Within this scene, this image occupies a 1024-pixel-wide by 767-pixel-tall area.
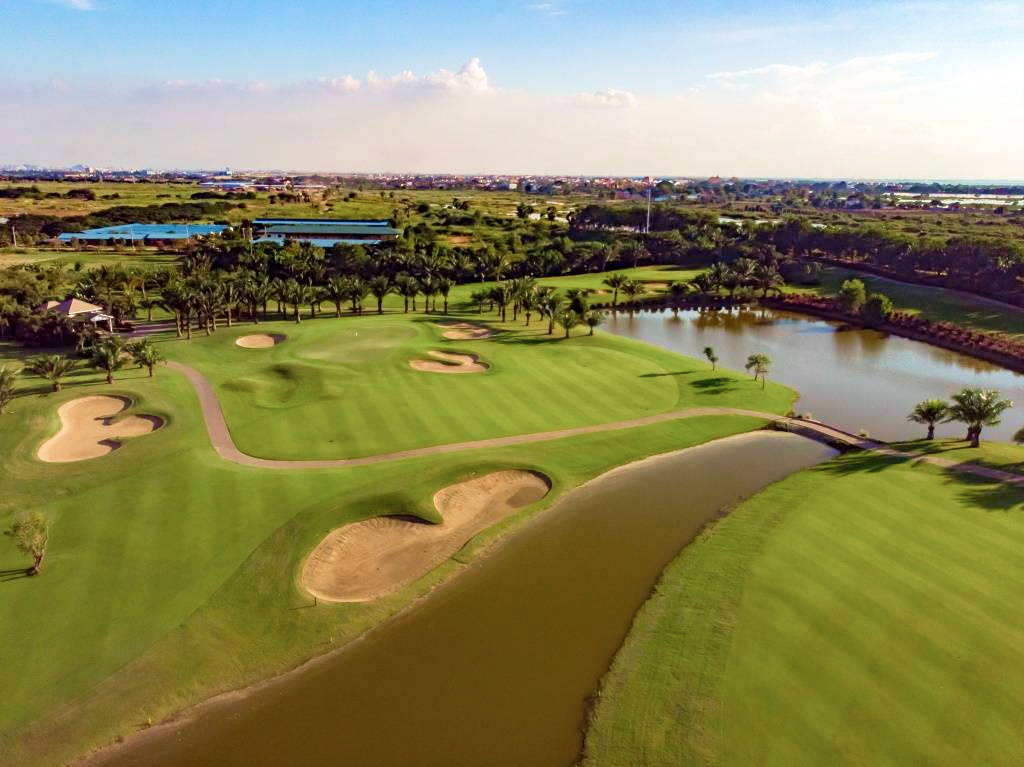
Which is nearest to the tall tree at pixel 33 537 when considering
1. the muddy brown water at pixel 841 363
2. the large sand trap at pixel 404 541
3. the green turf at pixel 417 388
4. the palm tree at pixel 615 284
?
the large sand trap at pixel 404 541

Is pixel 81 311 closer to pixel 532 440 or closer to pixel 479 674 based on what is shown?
pixel 532 440

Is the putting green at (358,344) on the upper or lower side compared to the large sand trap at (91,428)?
upper

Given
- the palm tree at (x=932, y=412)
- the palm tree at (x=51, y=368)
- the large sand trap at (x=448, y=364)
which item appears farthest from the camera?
the large sand trap at (x=448, y=364)

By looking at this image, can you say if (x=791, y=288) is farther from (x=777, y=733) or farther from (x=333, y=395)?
(x=777, y=733)

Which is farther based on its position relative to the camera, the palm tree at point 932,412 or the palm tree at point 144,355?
the palm tree at point 144,355

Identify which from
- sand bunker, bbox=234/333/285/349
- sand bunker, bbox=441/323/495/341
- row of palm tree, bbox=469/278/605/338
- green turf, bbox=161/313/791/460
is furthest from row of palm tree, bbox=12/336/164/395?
row of palm tree, bbox=469/278/605/338

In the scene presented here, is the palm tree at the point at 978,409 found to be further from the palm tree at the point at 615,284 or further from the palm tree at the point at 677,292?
the palm tree at the point at 677,292

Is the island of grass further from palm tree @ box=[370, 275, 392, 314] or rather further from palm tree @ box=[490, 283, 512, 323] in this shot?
palm tree @ box=[370, 275, 392, 314]
